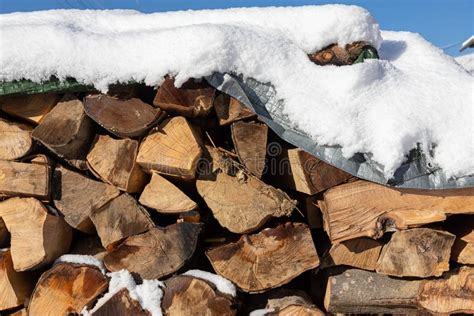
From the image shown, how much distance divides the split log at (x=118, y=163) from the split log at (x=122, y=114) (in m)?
0.05

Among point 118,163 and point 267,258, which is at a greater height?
point 118,163

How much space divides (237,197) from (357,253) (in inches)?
20.3

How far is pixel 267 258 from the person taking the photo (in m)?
1.93

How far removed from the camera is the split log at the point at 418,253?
1905 millimetres

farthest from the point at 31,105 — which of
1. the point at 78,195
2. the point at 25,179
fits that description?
the point at 78,195

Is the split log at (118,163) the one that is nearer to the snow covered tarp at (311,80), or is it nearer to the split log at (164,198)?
the split log at (164,198)

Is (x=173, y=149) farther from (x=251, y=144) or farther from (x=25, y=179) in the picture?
(x=25, y=179)

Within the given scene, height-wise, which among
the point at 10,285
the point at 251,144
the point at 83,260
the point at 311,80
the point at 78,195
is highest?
the point at 311,80

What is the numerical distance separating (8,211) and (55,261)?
0.90 feet

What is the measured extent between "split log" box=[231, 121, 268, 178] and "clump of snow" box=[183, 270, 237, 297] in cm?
42

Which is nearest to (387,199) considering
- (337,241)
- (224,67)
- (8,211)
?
(337,241)

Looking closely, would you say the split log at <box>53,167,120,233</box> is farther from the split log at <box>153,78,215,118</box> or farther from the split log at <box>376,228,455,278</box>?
the split log at <box>376,228,455,278</box>

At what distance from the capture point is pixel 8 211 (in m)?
2.04

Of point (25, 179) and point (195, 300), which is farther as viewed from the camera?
point (25, 179)
